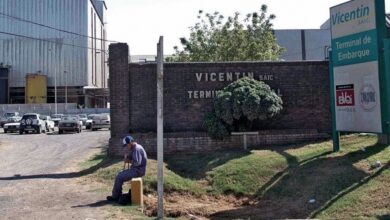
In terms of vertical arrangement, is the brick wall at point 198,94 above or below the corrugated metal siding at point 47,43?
below

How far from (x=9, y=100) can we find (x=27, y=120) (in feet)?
143

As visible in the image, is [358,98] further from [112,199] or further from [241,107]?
[112,199]

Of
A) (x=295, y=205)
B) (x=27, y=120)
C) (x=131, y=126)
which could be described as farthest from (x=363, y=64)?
(x=27, y=120)

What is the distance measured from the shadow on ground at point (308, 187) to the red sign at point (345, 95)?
4.29 ft

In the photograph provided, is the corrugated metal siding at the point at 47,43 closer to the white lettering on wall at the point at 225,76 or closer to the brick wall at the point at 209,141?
the white lettering on wall at the point at 225,76

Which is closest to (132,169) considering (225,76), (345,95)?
(345,95)

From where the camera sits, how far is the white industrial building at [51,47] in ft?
260

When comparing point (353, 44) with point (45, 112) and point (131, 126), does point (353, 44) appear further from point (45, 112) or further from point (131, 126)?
point (45, 112)

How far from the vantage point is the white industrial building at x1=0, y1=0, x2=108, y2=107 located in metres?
79.3

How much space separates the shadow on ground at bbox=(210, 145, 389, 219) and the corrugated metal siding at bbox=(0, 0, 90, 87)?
7110 cm

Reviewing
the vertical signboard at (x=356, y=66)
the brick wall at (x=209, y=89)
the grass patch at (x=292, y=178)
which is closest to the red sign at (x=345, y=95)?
the vertical signboard at (x=356, y=66)

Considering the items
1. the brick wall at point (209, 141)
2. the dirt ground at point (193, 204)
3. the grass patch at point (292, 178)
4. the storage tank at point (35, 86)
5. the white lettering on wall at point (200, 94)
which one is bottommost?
the dirt ground at point (193, 204)

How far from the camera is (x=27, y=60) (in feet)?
274

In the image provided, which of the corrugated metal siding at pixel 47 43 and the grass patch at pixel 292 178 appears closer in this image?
the grass patch at pixel 292 178
